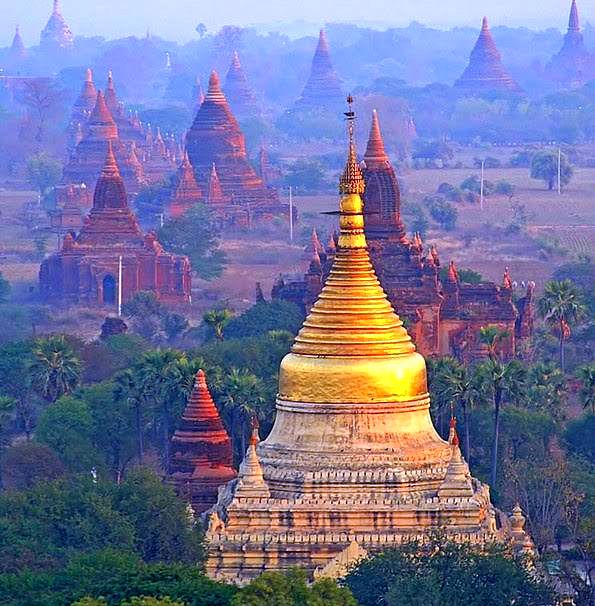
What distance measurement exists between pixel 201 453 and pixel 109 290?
52.4 metres

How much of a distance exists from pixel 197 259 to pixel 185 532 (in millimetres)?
72183

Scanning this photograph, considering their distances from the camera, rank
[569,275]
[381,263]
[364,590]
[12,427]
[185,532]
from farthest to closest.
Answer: [569,275], [381,263], [12,427], [185,532], [364,590]

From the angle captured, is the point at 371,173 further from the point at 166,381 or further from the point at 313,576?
the point at 313,576

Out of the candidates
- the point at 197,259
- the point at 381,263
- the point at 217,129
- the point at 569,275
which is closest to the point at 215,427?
the point at 381,263

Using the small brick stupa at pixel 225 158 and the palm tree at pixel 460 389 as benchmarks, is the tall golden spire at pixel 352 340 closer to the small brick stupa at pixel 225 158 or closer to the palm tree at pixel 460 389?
the palm tree at pixel 460 389

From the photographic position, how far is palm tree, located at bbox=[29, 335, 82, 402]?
77.6 meters

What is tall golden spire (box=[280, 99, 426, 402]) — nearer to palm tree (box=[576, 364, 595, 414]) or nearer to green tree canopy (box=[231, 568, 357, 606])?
green tree canopy (box=[231, 568, 357, 606])

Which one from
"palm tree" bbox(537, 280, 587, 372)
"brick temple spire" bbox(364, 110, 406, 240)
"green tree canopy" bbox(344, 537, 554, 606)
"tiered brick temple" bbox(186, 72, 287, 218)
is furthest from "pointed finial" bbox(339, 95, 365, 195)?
"tiered brick temple" bbox(186, 72, 287, 218)

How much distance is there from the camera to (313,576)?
53.2m

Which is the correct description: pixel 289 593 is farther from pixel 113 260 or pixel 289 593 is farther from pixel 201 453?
pixel 113 260

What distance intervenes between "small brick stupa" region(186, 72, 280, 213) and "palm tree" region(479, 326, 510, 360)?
51.9m

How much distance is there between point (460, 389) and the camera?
69.8 meters

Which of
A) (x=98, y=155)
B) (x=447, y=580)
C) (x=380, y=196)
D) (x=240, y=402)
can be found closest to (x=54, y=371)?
(x=240, y=402)

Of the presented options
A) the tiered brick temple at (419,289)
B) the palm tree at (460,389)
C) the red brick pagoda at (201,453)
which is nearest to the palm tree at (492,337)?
the tiered brick temple at (419,289)
